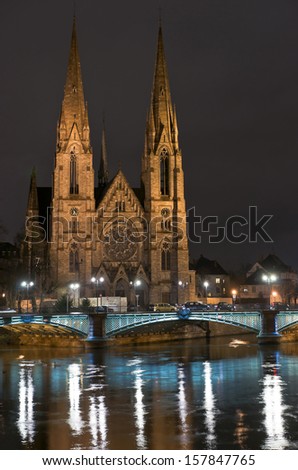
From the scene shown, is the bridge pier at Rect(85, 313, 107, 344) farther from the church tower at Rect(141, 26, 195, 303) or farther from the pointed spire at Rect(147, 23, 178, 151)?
the pointed spire at Rect(147, 23, 178, 151)

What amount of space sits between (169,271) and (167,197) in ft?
27.4

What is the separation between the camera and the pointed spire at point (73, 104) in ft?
283

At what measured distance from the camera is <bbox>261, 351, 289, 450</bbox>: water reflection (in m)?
25.3

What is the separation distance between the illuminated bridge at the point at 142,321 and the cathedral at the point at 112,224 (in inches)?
792

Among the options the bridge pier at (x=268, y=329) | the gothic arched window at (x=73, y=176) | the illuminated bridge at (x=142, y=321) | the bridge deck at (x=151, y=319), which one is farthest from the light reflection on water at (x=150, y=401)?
the gothic arched window at (x=73, y=176)

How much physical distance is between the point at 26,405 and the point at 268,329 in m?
34.0

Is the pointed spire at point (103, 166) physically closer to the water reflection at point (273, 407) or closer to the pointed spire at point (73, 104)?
the pointed spire at point (73, 104)

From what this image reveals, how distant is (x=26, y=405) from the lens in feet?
109

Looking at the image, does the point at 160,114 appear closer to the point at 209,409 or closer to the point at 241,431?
the point at 209,409

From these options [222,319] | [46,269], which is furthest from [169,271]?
[222,319]

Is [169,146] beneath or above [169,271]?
above

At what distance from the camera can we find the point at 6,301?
9406cm

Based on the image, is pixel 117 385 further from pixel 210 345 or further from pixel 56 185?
pixel 56 185
